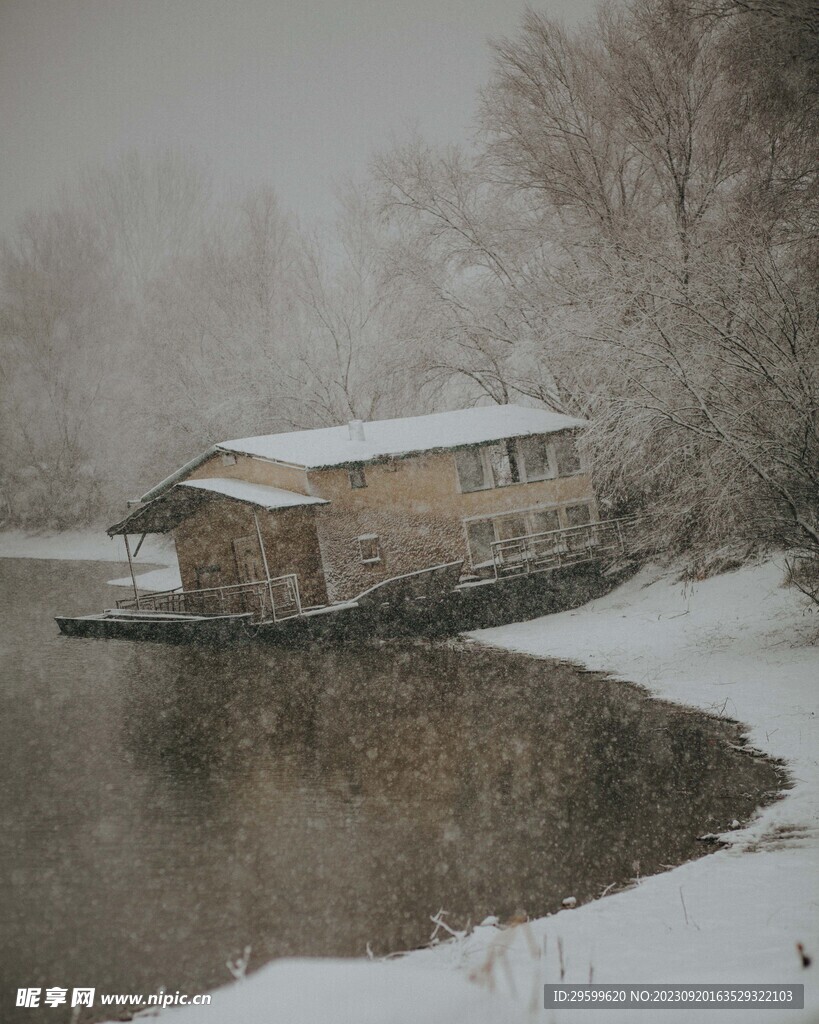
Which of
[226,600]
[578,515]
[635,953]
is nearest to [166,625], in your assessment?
[226,600]

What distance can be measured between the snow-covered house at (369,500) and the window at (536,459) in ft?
0.07

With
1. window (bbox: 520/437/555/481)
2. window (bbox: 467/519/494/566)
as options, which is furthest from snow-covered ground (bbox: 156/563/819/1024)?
window (bbox: 520/437/555/481)

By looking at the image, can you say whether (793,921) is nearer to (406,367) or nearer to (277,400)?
(277,400)

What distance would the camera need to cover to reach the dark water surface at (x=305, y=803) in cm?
289

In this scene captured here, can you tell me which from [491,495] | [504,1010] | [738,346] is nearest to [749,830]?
[504,1010]

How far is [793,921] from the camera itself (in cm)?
241

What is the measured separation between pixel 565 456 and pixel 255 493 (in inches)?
225

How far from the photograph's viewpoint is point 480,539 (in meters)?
11.0

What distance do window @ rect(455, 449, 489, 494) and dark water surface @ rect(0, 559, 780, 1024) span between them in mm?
4035

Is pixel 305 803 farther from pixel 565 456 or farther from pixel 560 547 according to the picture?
pixel 565 456

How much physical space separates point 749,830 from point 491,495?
8.01 metres

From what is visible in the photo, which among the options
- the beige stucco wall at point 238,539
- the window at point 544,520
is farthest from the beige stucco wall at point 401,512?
the beige stucco wall at point 238,539

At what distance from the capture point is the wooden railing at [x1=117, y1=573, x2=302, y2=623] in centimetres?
820

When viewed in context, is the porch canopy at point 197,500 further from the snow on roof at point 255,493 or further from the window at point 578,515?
the window at point 578,515
